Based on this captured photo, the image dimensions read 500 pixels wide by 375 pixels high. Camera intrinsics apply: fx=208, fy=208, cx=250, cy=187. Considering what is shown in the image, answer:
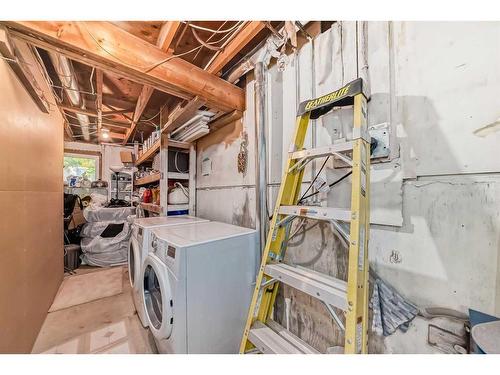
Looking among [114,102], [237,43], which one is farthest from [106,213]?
[237,43]

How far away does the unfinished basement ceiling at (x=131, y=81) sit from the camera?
1.47 meters

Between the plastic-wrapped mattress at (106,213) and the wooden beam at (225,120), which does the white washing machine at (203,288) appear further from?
the plastic-wrapped mattress at (106,213)

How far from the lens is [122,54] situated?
1.21m

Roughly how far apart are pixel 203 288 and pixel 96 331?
4.41 feet

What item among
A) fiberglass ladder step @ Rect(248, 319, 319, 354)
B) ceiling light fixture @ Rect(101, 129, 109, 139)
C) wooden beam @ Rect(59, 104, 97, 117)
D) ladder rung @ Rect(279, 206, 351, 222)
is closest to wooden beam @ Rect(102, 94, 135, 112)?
wooden beam @ Rect(59, 104, 97, 117)

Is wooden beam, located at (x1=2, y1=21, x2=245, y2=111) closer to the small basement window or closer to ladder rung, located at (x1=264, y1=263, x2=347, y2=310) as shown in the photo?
ladder rung, located at (x1=264, y1=263, x2=347, y2=310)

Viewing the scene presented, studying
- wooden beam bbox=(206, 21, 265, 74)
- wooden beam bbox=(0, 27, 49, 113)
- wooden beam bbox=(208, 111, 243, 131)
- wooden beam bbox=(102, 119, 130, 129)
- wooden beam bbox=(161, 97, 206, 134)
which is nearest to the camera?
wooden beam bbox=(0, 27, 49, 113)

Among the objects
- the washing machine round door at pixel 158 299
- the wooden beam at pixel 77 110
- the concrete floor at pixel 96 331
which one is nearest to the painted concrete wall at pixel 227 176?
the washing machine round door at pixel 158 299

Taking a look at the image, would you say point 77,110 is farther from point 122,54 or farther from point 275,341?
point 275,341

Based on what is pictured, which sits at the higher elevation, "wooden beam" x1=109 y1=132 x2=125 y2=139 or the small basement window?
"wooden beam" x1=109 y1=132 x2=125 y2=139

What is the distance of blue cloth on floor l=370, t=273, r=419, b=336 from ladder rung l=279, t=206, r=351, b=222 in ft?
1.38

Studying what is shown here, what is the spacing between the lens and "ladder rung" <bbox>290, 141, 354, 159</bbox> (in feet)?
2.98
